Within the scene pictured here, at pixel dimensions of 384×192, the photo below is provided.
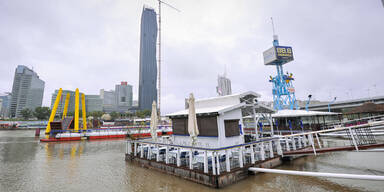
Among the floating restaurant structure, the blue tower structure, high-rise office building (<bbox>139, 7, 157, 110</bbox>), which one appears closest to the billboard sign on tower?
the blue tower structure

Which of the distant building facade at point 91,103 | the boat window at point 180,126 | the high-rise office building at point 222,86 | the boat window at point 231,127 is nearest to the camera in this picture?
the boat window at point 231,127

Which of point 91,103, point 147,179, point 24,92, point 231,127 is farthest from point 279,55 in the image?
point 24,92

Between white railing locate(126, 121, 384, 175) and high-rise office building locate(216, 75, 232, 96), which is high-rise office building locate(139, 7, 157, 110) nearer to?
high-rise office building locate(216, 75, 232, 96)

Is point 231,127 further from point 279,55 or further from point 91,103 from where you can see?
point 91,103

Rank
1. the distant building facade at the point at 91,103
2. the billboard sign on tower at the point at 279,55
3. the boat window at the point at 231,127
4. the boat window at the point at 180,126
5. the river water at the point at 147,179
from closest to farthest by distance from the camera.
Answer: the river water at the point at 147,179, the boat window at the point at 231,127, the boat window at the point at 180,126, the billboard sign on tower at the point at 279,55, the distant building facade at the point at 91,103

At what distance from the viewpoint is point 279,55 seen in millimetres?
44875

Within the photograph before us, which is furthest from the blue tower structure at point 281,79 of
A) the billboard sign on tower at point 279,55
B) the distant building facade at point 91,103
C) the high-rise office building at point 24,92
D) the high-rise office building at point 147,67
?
the high-rise office building at point 24,92

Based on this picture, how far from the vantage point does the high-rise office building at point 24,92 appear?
504 ft

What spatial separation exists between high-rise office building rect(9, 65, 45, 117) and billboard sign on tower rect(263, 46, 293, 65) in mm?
207723

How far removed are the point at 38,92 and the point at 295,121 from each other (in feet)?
745

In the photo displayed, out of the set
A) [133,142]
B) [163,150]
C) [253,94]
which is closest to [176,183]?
[163,150]

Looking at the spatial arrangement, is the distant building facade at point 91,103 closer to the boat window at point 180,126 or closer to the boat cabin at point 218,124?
the boat window at point 180,126

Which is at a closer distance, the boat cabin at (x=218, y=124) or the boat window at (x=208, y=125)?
the boat cabin at (x=218, y=124)

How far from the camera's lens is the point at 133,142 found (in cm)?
1194
